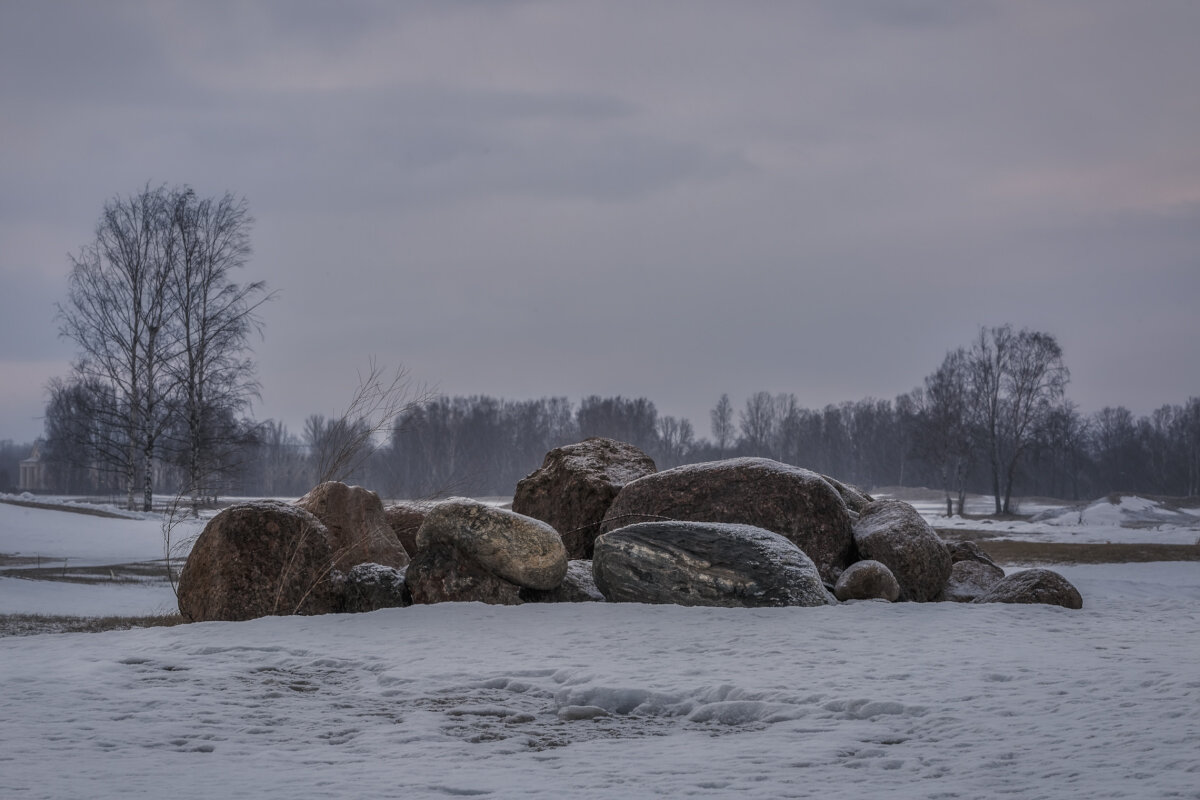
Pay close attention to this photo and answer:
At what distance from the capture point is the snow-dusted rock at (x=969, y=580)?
31.8 ft

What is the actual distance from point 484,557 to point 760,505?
304 centimetres

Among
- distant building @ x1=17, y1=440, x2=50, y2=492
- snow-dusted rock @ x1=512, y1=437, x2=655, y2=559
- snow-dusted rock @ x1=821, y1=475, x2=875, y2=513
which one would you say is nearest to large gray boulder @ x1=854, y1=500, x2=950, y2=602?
snow-dusted rock @ x1=821, y1=475, x2=875, y2=513

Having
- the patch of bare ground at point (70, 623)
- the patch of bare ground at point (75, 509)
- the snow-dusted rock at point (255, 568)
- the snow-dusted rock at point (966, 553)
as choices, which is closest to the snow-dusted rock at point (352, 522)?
the snow-dusted rock at point (255, 568)

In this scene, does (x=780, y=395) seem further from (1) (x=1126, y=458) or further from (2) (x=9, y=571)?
(2) (x=9, y=571)

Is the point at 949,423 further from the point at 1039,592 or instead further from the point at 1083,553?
the point at 1039,592

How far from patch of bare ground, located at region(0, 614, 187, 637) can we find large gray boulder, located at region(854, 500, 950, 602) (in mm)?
6555

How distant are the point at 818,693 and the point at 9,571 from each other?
1389 cm

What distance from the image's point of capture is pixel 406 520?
1094cm

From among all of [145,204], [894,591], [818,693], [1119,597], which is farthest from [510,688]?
[145,204]

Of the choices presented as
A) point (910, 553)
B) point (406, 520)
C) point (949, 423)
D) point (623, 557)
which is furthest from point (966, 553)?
point (949, 423)

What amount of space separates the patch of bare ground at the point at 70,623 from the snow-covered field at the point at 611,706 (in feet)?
8.07

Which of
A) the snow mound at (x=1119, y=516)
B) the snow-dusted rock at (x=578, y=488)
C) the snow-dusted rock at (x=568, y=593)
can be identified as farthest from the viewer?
the snow mound at (x=1119, y=516)

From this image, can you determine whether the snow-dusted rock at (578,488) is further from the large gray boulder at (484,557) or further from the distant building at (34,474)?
the distant building at (34,474)

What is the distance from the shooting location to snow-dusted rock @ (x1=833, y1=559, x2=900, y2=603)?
8336mm
